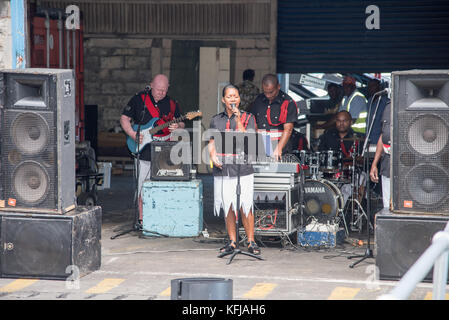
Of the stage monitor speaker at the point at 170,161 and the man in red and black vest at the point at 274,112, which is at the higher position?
the man in red and black vest at the point at 274,112

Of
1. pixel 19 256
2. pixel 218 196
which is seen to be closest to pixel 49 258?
pixel 19 256

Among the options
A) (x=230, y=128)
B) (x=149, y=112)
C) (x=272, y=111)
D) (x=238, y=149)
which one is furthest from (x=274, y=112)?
(x=149, y=112)

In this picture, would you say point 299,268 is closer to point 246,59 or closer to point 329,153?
point 329,153

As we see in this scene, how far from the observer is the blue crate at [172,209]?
10.3 metres

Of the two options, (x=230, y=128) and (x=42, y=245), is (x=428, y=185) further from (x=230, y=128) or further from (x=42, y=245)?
(x=42, y=245)

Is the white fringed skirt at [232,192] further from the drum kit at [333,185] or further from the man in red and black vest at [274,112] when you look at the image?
the drum kit at [333,185]

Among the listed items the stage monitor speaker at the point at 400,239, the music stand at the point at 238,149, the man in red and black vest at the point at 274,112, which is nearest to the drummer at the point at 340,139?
the man in red and black vest at the point at 274,112

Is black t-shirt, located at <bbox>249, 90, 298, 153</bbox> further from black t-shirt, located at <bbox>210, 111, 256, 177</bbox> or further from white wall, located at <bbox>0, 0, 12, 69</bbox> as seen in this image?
white wall, located at <bbox>0, 0, 12, 69</bbox>

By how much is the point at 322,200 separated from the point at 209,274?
104 inches

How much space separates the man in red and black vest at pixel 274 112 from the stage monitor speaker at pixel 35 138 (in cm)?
295

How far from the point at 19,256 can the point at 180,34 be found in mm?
10105

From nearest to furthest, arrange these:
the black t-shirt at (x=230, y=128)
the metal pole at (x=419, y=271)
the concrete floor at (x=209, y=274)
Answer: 1. the metal pole at (x=419, y=271)
2. the concrete floor at (x=209, y=274)
3. the black t-shirt at (x=230, y=128)

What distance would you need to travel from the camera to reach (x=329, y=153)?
11.0 meters

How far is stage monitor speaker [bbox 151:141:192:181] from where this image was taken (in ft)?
34.2
